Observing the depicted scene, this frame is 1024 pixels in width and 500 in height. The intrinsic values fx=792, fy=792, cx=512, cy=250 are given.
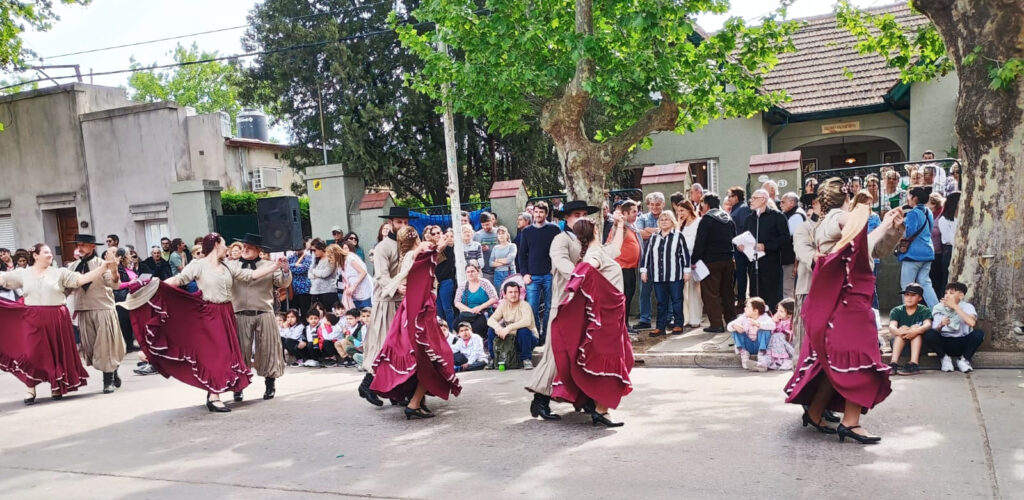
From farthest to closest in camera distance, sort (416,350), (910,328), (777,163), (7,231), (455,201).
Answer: (7,231)
(777,163)
(455,201)
(910,328)
(416,350)

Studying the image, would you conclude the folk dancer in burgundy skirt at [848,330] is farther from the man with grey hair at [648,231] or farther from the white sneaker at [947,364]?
the man with grey hair at [648,231]

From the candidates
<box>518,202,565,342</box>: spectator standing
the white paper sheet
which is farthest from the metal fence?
<box>518,202,565,342</box>: spectator standing

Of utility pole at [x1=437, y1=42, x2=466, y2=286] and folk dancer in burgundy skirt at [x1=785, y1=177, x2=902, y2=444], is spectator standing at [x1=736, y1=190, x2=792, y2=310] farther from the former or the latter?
utility pole at [x1=437, y1=42, x2=466, y2=286]

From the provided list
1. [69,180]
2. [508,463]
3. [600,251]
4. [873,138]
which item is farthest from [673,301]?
[69,180]

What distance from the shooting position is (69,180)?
23375 millimetres

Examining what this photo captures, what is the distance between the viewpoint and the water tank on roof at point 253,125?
32.6m

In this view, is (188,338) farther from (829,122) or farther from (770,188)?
(829,122)

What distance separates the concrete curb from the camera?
8.23m

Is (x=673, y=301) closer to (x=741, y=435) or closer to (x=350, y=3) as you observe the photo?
(x=741, y=435)

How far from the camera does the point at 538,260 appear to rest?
1086 centimetres

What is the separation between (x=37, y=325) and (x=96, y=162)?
15.1 meters

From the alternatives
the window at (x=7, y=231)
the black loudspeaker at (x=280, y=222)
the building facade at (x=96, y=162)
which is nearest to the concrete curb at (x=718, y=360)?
the black loudspeaker at (x=280, y=222)

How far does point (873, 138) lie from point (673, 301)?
12.8 m

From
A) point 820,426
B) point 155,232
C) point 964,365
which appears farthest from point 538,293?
point 155,232
